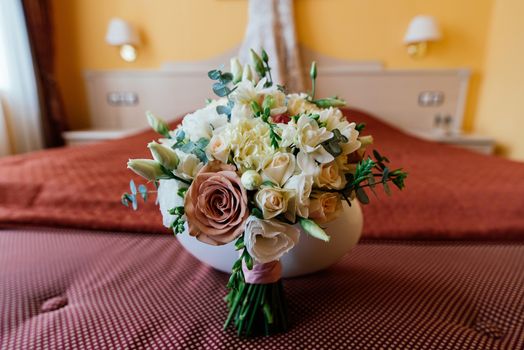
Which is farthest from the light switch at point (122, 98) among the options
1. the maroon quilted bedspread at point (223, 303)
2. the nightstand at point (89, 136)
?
the maroon quilted bedspread at point (223, 303)

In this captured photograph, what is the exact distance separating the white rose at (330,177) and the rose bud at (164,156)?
19cm

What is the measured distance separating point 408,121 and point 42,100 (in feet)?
9.74

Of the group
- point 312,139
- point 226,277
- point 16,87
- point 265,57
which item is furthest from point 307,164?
point 16,87

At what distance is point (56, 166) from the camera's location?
55.1 inches

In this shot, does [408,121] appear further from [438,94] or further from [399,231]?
[399,231]

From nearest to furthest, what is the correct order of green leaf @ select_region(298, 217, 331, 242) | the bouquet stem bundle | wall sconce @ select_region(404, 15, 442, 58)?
1. green leaf @ select_region(298, 217, 331, 242)
2. the bouquet stem bundle
3. wall sconce @ select_region(404, 15, 442, 58)

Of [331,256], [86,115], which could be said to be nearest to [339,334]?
[331,256]

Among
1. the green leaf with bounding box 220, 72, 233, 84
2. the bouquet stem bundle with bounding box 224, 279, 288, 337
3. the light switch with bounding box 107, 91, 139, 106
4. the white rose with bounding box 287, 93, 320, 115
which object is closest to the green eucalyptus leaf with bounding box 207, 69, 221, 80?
the green leaf with bounding box 220, 72, 233, 84

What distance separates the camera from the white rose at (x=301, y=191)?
1.30 feet

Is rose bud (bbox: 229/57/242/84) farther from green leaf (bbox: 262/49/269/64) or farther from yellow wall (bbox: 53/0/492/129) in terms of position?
yellow wall (bbox: 53/0/492/129)

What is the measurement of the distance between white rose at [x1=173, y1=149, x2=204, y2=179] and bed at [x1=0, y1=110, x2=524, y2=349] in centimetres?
27

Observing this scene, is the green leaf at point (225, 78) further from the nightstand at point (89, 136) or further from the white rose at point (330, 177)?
the nightstand at point (89, 136)

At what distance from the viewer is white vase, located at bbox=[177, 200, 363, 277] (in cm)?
59

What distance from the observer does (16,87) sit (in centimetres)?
230
